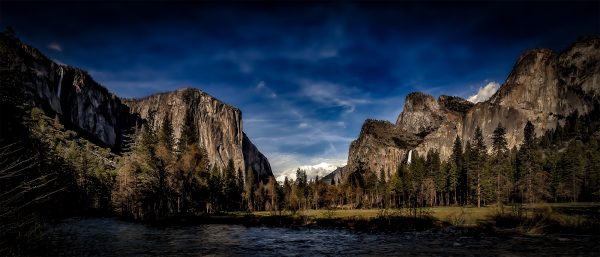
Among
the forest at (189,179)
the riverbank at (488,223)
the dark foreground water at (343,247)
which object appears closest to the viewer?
the dark foreground water at (343,247)

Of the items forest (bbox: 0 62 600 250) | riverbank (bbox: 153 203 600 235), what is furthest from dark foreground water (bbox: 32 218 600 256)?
forest (bbox: 0 62 600 250)

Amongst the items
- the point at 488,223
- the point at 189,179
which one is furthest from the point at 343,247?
the point at 189,179

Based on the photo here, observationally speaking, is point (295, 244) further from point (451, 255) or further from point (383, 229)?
point (383, 229)

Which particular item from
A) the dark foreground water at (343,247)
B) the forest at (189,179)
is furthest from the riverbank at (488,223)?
the forest at (189,179)

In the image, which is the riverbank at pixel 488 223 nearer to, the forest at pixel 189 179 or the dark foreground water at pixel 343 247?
the dark foreground water at pixel 343 247

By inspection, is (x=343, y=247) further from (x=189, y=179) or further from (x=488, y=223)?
(x=189, y=179)

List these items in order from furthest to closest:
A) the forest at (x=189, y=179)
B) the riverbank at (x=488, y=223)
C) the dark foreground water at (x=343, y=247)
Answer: the forest at (x=189, y=179)
the riverbank at (x=488, y=223)
the dark foreground water at (x=343, y=247)

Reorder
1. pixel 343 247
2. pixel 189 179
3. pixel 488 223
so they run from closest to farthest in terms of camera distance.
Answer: pixel 343 247 < pixel 488 223 < pixel 189 179

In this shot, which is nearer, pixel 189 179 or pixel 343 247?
pixel 343 247

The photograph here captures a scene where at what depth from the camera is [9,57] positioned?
31.0m

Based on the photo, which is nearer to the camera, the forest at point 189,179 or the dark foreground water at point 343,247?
the dark foreground water at point 343,247

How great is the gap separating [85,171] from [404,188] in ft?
332

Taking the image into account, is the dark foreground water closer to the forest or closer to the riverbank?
the riverbank

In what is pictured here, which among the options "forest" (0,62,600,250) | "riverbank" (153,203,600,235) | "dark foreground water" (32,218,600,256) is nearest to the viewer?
"dark foreground water" (32,218,600,256)
